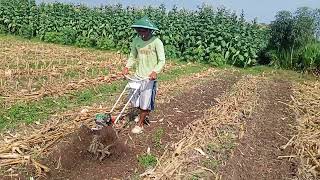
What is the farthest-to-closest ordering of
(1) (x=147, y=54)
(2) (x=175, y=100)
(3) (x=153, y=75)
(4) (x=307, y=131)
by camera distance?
1. (2) (x=175, y=100)
2. (4) (x=307, y=131)
3. (1) (x=147, y=54)
4. (3) (x=153, y=75)

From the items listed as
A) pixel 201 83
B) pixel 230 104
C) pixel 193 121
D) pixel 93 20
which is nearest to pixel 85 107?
pixel 193 121

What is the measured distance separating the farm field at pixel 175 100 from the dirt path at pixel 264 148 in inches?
0.8

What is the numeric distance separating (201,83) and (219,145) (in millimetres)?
5286

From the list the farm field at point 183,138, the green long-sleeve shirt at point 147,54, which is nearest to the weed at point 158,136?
the farm field at point 183,138

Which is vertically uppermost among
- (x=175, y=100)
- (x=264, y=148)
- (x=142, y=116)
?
(x=142, y=116)

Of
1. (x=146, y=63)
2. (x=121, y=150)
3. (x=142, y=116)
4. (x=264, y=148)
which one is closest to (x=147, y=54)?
(x=146, y=63)

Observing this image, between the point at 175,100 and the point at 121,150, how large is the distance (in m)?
3.47

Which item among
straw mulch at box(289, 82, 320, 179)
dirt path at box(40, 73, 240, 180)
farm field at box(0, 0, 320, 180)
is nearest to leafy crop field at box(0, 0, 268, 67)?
farm field at box(0, 0, 320, 180)

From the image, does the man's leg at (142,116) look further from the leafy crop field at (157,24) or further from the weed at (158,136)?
the leafy crop field at (157,24)

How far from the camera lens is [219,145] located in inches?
253

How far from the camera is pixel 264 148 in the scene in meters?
6.71

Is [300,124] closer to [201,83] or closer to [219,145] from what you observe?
[219,145]

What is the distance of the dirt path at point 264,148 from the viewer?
5.78 meters

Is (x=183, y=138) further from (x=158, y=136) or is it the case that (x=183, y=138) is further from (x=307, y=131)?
Answer: (x=307, y=131)
